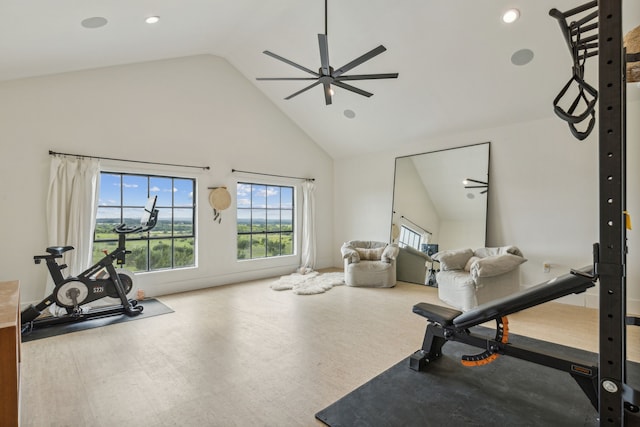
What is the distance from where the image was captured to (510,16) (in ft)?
11.2

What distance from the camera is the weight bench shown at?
170cm

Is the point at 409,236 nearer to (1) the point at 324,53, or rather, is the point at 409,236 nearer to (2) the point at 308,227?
(2) the point at 308,227

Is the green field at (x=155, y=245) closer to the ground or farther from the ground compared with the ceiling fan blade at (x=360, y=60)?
closer to the ground

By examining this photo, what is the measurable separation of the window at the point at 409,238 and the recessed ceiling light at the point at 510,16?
11.5 ft

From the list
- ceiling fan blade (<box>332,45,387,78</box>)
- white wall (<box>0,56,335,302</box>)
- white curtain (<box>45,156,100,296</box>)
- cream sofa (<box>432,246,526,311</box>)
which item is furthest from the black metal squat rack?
white wall (<box>0,56,335,302</box>)

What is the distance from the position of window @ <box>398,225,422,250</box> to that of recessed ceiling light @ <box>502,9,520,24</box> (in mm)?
3511

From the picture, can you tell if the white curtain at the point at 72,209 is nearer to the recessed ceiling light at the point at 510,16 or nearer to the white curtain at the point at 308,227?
the white curtain at the point at 308,227

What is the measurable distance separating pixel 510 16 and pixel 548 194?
247 cm

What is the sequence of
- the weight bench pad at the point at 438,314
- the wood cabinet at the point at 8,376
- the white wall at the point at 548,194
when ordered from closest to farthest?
the wood cabinet at the point at 8,376, the weight bench pad at the point at 438,314, the white wall at the point at 548,194

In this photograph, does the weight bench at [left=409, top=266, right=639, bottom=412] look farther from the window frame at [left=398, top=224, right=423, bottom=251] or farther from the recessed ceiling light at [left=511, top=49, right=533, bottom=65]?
the window frame at [left=398, top=224, right=423, bottom=251]

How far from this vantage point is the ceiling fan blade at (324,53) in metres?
2.67

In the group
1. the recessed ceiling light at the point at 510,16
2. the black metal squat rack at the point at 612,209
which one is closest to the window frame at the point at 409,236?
the recessed ceiling light at the point at 510,16

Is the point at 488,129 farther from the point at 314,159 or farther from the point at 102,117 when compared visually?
the point at 102,117

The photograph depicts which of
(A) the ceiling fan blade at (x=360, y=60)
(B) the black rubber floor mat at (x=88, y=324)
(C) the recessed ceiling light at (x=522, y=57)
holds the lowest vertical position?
(B) the black rubber floor mat at (x=88, y=324)
